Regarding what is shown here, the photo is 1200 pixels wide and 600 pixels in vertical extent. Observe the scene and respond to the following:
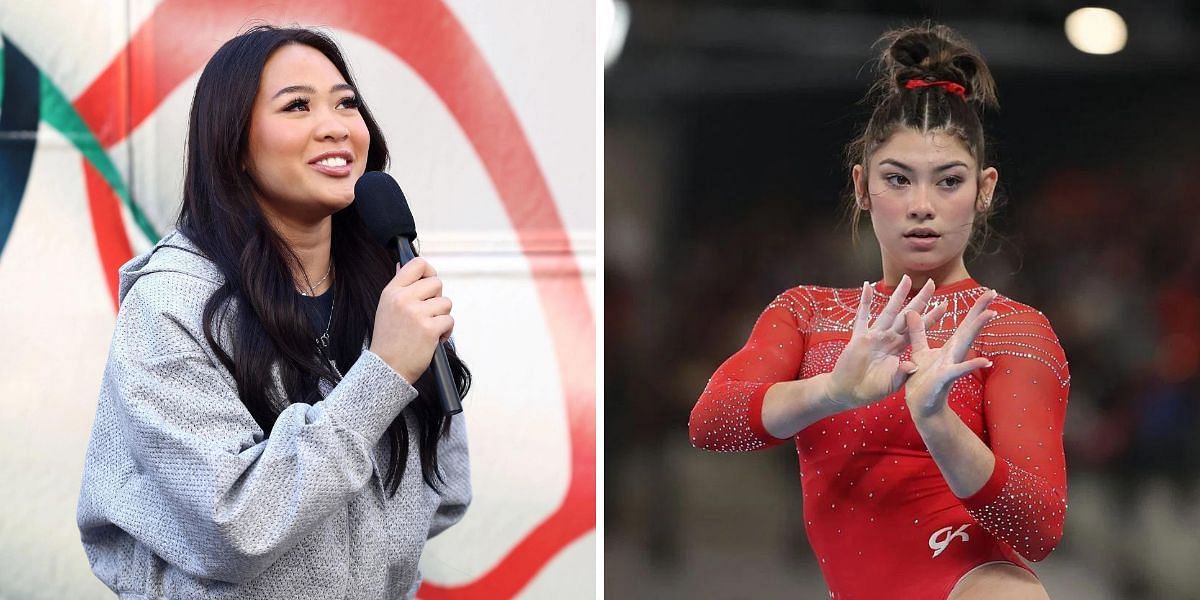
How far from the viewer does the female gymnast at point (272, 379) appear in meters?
1.60

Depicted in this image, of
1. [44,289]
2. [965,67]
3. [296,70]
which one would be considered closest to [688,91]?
[965,67]

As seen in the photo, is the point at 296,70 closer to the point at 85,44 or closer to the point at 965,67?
the point at 965,67

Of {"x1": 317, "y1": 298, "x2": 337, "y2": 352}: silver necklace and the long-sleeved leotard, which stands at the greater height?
{"x1": 317, "y1": 298, "x2": 337, "y2": 352}: silver necklace

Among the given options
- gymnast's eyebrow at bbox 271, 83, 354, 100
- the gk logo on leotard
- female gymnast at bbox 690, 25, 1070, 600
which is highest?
gymnast's eyebrow at bbox 271, 83, 354, 100

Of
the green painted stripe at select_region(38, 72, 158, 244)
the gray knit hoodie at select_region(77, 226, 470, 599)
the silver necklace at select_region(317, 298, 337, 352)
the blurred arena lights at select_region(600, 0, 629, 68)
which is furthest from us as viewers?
the green painted stripe at select_region(38, 72, 158, 244)

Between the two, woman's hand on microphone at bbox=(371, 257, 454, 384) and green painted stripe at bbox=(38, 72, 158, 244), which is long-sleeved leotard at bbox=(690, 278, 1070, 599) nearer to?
woman's hand on microphone at bbox=(371, 257, 454, 384)

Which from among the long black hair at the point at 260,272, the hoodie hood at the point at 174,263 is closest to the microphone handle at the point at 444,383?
the long black hair at the point at 260,272

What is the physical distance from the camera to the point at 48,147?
10.5 ft

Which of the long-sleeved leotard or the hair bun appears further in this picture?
the hair bun

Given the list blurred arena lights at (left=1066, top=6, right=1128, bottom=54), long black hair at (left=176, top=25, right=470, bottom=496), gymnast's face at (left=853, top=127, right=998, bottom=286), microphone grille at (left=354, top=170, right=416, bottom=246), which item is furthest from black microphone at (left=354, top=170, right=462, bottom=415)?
blurred arena lights at (left=1066, top=6, right=1128, bottom=54)

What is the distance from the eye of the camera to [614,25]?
2398mm

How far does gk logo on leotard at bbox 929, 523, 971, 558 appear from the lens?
6.54ft

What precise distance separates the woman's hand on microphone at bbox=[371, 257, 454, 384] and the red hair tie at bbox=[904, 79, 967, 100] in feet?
3.13

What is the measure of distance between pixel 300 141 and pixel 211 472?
548mm
